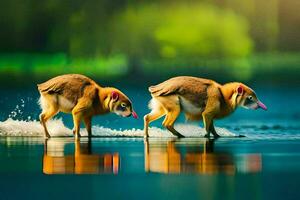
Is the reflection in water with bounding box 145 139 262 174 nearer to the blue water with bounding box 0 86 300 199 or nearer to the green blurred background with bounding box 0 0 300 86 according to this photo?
the blue water with bounding box 0 86 300 199

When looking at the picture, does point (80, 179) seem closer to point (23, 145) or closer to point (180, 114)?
point (23, 145)

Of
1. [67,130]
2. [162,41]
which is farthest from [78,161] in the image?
[162,41]

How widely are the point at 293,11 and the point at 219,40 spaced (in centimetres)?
79

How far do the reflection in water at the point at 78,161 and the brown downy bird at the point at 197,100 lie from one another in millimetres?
1062

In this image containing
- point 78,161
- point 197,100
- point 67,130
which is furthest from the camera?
point 67,130

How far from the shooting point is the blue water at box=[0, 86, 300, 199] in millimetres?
3742

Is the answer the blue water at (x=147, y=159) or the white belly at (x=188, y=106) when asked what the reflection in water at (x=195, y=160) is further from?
the white belly at (x=188, y=106)

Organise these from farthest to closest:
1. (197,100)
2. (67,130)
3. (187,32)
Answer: (187,32) < (67,130) < (197,100)

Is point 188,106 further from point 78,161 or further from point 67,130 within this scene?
point 78,161

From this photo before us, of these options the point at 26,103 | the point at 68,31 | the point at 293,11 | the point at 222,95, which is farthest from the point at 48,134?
the point at 293,11

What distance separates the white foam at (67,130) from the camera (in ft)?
22.1

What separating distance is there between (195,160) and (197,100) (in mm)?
1677

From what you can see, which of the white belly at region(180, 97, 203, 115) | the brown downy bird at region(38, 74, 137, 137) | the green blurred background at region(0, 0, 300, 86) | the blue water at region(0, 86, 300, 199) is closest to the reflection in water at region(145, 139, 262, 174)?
the blue water at region(0, 86, 300, 199)

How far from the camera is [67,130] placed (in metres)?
6.86
